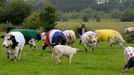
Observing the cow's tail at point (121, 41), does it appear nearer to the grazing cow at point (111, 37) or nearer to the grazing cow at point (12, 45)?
the grazing cow at point (111, 37)

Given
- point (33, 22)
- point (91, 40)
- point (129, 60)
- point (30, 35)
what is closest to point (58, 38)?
point (30, 35)

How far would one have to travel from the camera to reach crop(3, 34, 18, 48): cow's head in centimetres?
2381

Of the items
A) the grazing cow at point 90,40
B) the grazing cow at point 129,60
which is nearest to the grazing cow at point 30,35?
the grazing cow at point 90,40

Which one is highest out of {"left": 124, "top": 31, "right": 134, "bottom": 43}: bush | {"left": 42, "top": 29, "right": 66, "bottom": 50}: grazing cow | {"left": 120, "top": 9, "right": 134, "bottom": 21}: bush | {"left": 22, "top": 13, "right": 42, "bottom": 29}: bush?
{"left": 42, "top": 29, "right": 66, "bottom": 50}: grazing cow

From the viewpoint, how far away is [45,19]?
61.1m

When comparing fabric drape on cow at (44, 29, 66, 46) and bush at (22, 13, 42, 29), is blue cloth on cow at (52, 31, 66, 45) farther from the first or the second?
bush at (22, 13, 42, 29)

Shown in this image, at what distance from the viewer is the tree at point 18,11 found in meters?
70.4

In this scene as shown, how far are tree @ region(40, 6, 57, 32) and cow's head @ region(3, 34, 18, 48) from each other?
3579 centimetres

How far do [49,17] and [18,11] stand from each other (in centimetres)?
1139

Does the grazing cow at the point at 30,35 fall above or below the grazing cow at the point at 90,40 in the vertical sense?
above

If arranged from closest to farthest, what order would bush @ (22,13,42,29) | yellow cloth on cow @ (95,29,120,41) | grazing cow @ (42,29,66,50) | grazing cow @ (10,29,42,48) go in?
grazing cow @ (10,29,42,48) < grazing cow @ (42,29,66,50) < yellow cloth on cow @ (95,29,120,41) < bush @ (22,13,42,29)

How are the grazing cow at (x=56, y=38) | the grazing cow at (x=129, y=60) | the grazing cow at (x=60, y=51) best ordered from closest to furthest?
1. the grazing cow at (x=129, y=60)
2. the grazing cow at (x=60, y=51)
3. the grazing cow at (x=56, y=38)

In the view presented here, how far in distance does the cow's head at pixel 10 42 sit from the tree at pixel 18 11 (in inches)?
1825

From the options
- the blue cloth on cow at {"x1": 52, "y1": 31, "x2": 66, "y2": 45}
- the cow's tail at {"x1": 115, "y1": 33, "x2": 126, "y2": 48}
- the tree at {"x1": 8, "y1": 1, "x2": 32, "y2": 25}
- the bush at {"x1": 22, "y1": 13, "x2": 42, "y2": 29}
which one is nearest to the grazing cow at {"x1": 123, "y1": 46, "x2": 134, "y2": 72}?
the blue cloth on cow at {"x1": 52, "y1": 31, "x2": 66, "y2": 45}
